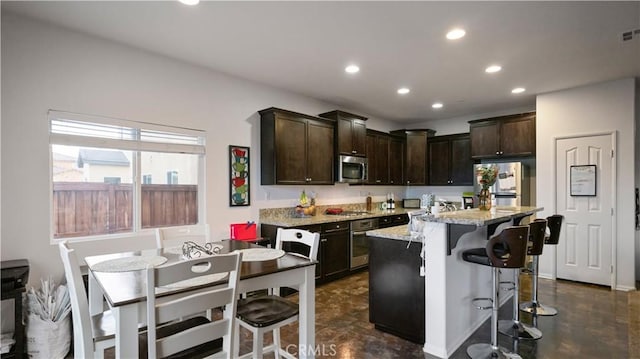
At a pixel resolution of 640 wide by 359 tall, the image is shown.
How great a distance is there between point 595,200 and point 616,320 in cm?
180

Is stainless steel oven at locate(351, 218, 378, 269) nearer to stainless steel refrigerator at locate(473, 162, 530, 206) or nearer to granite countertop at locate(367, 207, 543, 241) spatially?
granite countertop at locate(367, 207, 543, 241)

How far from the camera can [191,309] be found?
154 centimetres

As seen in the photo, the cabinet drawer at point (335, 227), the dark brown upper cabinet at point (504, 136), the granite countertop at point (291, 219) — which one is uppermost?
the dark brown upper cabinet at point (504, 136)

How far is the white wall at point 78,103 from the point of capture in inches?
103

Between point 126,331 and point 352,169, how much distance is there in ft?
14.0

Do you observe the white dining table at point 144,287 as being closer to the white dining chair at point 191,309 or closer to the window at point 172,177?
the white dining chair at point 191,309

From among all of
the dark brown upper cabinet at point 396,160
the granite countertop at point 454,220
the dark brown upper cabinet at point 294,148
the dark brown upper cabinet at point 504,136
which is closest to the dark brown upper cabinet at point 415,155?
the dark brown upper cabinet at point 396,160

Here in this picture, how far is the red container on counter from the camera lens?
12.8 ft

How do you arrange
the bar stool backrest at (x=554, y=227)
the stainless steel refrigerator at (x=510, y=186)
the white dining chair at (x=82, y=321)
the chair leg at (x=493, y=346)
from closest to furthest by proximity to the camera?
the white dining chair at (x=82, y=321) → the chair leg at (x=493, y=346) → the bar stool backrest at (x=554, y=227) → the stainless steel refrigerator at (x=510, y=186)

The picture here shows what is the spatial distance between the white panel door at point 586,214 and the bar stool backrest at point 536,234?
2285 millimetres

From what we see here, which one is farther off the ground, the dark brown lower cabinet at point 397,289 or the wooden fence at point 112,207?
the wooden fence at point 112,207

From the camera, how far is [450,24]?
2.75 meters

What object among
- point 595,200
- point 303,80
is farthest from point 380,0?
point 595,200

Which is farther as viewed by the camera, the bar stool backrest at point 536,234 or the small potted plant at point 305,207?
the small potted plant at point 305,207
